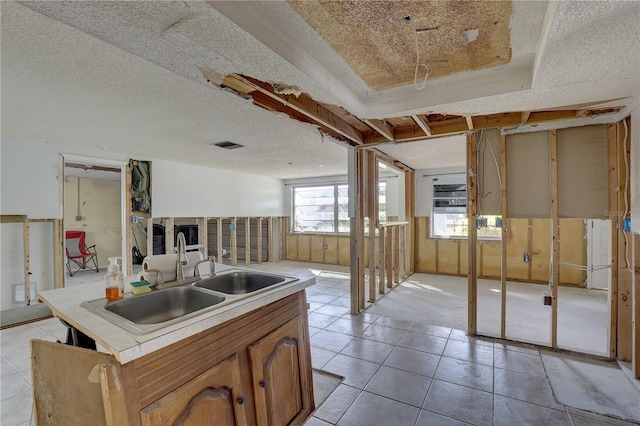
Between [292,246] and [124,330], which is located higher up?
[124,330]

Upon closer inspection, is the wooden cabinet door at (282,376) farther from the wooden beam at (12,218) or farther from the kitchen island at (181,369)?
the wooden beam at (12,218)

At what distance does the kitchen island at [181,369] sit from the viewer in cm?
107

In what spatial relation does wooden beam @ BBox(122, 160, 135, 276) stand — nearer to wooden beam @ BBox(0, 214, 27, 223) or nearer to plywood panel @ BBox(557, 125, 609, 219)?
wooden beam @ BBox(0, 214, 27, 223)

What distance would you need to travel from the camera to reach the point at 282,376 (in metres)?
1.71

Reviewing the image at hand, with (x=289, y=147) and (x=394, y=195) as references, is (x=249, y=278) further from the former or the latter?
(x=394, y=195)

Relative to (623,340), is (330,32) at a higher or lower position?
higher

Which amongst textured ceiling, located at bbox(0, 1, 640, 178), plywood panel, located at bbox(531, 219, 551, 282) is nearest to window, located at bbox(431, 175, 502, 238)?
plywood panel, located at bbox(531, 219, 551, 282)

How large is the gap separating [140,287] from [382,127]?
2.75m

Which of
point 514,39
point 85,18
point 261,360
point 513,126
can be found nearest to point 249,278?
point 261,360

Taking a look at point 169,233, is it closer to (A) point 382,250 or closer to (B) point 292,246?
(B) point 292,246

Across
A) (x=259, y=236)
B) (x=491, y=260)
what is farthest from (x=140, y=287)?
(x=491, y=260)

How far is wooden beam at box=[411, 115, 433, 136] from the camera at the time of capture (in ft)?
9.20

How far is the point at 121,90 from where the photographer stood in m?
2.28

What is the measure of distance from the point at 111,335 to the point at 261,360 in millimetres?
749
